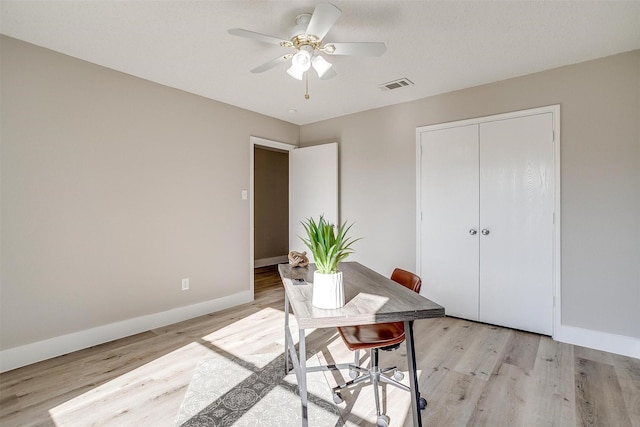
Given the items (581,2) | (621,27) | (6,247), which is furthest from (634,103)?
(6,247)

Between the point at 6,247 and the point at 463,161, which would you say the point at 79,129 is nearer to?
the point at 6,247

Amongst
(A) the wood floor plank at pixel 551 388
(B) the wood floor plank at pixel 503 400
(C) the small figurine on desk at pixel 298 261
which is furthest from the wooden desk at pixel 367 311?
(A) the wood floor plank at pixel 551 388

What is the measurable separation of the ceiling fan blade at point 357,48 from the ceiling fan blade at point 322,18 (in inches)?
5.9

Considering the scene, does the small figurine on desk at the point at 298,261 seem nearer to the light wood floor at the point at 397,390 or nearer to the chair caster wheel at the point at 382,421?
the light wood floor at the point at 397,390

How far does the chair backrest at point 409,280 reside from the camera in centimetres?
192

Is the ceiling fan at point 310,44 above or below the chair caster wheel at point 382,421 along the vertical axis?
above

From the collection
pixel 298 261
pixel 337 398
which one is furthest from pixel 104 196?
pixel 337 398

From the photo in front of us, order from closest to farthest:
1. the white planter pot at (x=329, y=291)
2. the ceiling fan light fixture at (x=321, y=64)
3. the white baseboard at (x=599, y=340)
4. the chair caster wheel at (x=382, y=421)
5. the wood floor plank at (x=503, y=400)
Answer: the white planter pot at (x=329, y=291) < the chair caster wheel at (x=382, y=421) < the wood floor plank at (x=503, y=400) < the ceiling fan light fixture at (x=321, y=64) < the white baseboard at (x=599, y=340)

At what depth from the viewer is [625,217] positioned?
8.38 ft

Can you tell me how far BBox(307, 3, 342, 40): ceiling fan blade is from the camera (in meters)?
1.68

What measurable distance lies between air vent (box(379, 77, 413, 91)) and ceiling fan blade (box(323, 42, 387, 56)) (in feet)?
3.88

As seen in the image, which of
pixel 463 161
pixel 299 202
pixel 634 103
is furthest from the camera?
pixel 299 202

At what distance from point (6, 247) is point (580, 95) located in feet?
16.0

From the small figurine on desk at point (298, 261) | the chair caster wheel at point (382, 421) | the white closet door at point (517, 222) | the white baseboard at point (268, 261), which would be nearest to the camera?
the chair caster wheel at point (382, 421)
